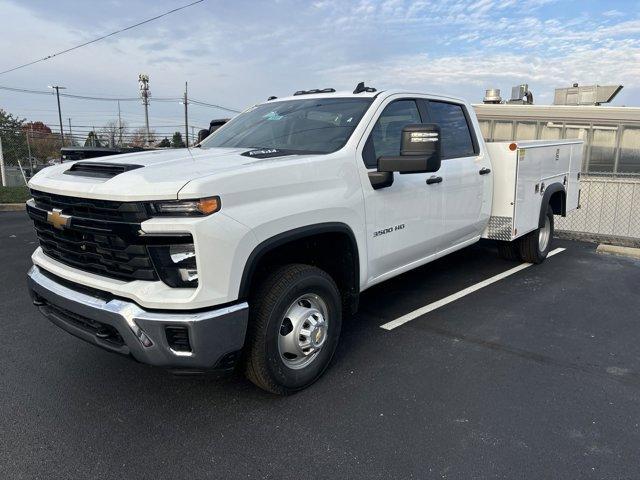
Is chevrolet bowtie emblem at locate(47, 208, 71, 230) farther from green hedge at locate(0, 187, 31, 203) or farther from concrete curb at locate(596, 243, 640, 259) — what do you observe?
green hedge at locate(0, 187, 31, 203)

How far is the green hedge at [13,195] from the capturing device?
1360cm

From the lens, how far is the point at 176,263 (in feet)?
8.61

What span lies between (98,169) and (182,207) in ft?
2.80

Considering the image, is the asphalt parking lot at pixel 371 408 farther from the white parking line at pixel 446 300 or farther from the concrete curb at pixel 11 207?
the concrete curb at pixel 11 207

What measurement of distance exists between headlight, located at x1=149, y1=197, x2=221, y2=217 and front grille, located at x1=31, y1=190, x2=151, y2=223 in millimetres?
63

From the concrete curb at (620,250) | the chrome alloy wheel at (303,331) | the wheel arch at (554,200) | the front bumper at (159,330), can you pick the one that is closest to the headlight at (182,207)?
the front bumper at (159,330)

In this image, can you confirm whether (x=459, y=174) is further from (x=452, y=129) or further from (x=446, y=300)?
(x=446, y=300)

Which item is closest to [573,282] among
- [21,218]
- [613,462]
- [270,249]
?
[613,462]

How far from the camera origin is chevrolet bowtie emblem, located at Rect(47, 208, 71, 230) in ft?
9.63

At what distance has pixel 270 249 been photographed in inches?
115

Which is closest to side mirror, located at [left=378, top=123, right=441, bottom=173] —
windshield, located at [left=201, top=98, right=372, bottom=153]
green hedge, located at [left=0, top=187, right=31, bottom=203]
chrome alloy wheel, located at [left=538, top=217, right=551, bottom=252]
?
windshield, located at [left=201, top=98, right=372, bottom=153]

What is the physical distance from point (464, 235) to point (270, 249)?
9.44 feet

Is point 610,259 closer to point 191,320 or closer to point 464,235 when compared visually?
point 464,235

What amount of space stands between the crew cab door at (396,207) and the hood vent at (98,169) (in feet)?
5.27
